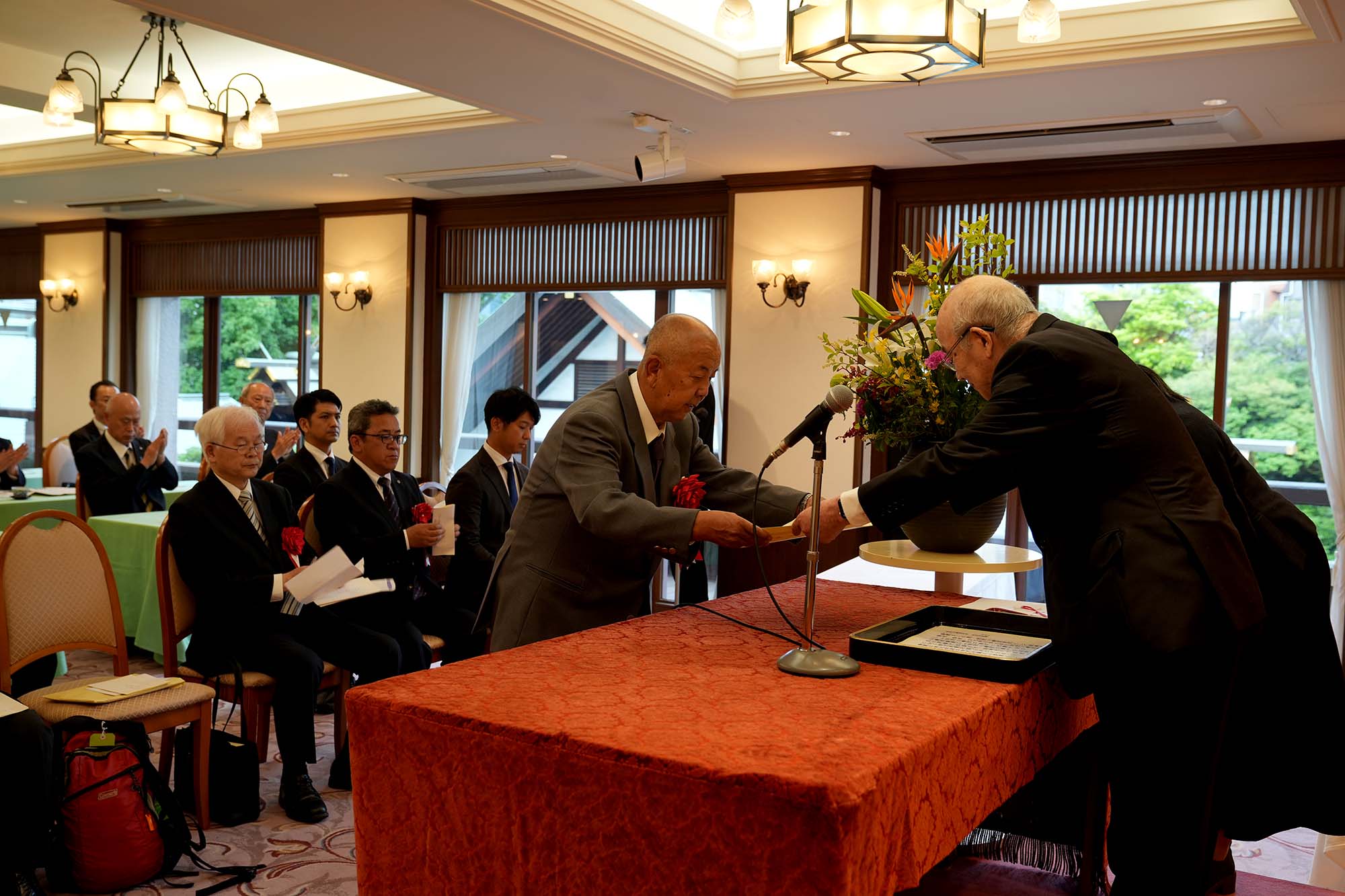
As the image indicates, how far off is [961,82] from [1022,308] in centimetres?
306

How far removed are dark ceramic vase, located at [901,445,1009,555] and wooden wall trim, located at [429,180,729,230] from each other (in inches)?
212

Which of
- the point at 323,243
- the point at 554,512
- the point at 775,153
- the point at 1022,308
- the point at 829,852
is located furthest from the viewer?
the point at 323,243

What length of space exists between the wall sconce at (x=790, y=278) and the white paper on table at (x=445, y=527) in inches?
136

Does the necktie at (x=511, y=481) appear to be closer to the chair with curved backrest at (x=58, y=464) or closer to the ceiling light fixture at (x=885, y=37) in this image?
the ceiling light fixture at (x=885, y=37)

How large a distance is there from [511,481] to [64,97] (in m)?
2.62

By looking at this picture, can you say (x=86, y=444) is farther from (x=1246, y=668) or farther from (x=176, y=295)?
(x=1246, y=668)

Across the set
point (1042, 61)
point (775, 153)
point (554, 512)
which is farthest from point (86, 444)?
point (1042, 61)

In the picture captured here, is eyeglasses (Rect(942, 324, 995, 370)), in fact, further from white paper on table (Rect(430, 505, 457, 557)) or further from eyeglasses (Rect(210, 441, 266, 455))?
eyeglasses (Rect(210, 441, 266, 455))

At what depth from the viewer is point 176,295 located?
10.7 metres

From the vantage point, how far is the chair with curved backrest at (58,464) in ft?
26.5

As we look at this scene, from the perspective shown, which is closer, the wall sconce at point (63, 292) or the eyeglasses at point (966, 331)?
the eyeglasses at point (966, 331)

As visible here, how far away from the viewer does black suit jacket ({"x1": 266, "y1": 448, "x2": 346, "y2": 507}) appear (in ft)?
17.7

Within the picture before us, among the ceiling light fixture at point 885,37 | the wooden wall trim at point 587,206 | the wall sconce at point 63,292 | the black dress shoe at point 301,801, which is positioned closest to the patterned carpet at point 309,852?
the black dress shoe at point 301,801

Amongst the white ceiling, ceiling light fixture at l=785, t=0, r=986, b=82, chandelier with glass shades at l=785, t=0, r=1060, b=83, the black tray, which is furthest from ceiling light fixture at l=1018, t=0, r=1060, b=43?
the black tray
